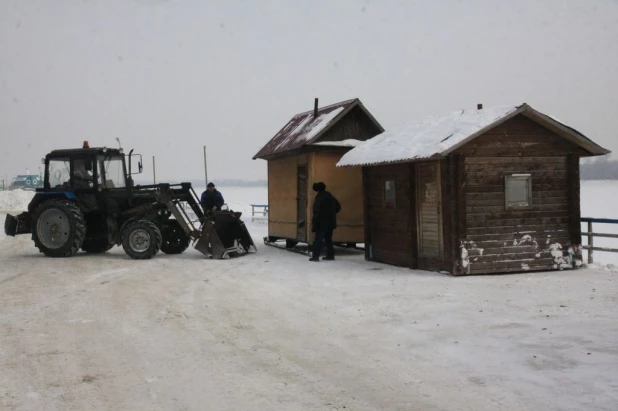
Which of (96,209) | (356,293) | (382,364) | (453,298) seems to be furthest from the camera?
(96,209)

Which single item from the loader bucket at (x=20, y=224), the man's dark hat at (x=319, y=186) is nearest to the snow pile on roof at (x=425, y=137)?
the man's dark hat at (x=319, y=186)

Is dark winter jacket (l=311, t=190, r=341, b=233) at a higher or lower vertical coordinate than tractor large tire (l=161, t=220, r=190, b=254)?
higher

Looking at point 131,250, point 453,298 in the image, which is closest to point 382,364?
point 453,298

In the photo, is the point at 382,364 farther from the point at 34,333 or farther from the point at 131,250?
the point at 131,250

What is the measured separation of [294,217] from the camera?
1727cm

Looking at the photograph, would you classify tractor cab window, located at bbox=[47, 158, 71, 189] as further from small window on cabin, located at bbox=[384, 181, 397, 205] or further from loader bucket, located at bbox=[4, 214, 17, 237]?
small window on cabin, located at bbox=[384, 181, 397, 205]

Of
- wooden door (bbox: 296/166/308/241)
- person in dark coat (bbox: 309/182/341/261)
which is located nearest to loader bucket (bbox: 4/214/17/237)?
wooden door (bbox: 296/166/308/241)

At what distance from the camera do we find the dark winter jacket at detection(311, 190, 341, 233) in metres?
14.7

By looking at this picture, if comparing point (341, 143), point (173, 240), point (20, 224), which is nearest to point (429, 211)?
point (341, 143)

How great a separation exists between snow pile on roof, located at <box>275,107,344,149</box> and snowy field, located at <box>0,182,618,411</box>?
4.83 meters

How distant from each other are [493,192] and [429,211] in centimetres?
118

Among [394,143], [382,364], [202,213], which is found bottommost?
[382,364]

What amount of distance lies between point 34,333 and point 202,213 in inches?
357

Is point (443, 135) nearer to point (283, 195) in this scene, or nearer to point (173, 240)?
point (283, 195)
